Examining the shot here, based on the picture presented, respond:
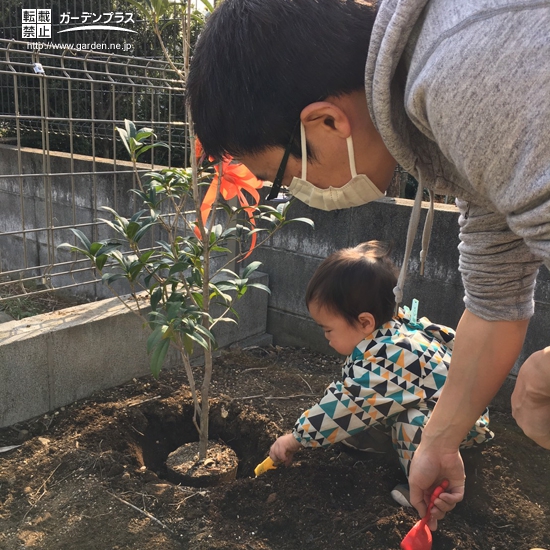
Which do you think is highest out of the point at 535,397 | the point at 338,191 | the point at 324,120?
the point at 324,120

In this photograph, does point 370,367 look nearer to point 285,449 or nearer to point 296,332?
point 285,449

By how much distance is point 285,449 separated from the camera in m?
2.18

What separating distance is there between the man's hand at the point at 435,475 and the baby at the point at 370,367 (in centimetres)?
55

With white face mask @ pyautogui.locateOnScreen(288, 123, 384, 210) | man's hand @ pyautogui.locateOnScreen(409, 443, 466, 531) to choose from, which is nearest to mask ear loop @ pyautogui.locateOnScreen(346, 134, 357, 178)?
white face mask @ pyautogui.locateOnScreen(288, 123, 384, 210)

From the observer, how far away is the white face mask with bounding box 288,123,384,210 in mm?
1127

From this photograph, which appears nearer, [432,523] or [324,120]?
[324,120]

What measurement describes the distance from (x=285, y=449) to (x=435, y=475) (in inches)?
32.2

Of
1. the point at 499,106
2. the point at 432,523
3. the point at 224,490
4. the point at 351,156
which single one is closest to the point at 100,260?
the point at 224,490

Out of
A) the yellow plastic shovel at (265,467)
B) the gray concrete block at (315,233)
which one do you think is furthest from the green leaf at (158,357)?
the gray concrete block at (315,233)

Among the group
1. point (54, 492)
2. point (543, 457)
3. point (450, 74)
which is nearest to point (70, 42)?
point (54, 492)

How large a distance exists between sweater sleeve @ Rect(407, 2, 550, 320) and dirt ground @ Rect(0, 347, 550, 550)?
140cm

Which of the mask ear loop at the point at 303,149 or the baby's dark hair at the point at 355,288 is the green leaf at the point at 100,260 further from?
the mask ear loop at the point at 303,149

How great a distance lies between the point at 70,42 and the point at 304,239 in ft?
18.2

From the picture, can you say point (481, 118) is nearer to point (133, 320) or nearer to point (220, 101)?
point (220, 101)
